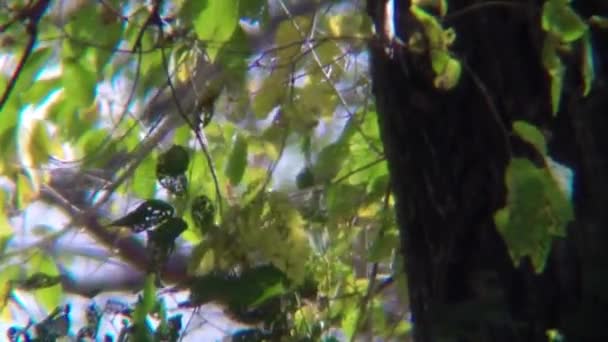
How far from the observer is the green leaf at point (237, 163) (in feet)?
7.89

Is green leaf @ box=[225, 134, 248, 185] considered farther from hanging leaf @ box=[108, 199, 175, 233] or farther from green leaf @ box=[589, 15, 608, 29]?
green leaf @ box=[589, 15, 608, 29]

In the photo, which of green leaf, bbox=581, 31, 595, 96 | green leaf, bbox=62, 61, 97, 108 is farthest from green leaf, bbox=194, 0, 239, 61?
green leaf, bbox=581, 31, 595, 96

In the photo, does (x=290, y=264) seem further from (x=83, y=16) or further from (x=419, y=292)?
(x=83, y=16)

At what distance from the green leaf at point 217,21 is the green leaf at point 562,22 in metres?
0.67

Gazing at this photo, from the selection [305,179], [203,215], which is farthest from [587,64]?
[305,179]

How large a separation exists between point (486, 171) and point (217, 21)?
59 centimetres

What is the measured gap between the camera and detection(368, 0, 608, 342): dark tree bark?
1.52m

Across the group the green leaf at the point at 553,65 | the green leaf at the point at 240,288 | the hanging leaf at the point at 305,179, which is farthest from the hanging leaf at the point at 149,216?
the hanging leaf at the point at 305,179

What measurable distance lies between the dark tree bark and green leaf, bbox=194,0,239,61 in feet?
1.18

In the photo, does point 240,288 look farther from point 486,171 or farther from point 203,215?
point 486,171

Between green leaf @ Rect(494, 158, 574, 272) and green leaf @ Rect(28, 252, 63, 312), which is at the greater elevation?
green leaf @ Rect(28, 252, 63, 312)

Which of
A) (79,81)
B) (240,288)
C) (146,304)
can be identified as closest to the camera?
(146,304)

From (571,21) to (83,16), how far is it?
3.18ft

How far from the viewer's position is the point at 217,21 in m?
1.99
